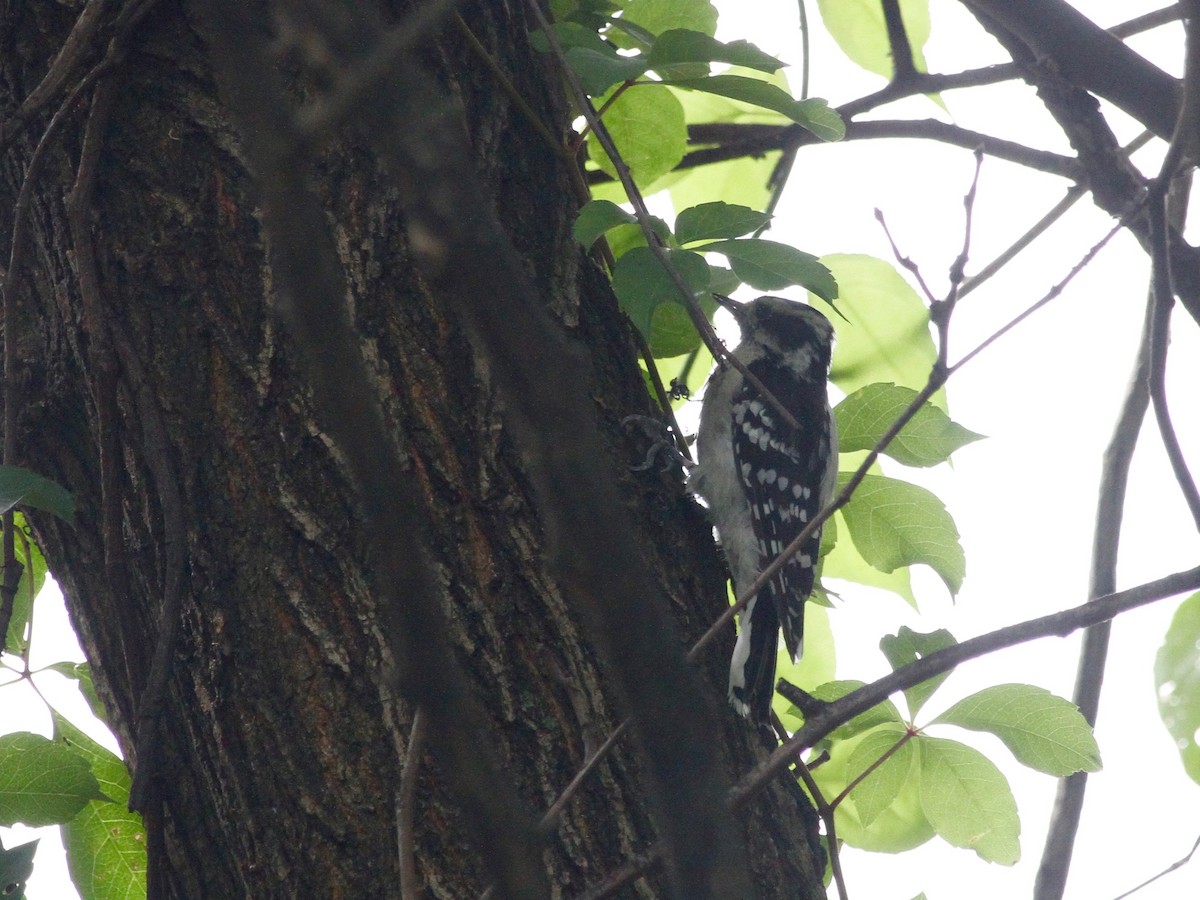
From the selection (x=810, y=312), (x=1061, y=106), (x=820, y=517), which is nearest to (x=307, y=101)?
(x=820, y=517)

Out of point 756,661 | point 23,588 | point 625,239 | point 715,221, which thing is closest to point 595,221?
point 715,221

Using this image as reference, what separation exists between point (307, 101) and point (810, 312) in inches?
109

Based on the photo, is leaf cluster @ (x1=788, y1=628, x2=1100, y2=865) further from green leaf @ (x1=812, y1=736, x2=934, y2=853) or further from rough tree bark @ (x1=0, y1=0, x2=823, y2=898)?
rough tree bark @ (x1=0, y1=0, x2=823, y2=898)

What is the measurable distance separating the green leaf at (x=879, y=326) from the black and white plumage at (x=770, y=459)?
232 mm

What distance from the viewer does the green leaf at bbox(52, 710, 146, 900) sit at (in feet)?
5.82

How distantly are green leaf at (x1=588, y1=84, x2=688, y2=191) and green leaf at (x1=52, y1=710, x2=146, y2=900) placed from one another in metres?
1.56

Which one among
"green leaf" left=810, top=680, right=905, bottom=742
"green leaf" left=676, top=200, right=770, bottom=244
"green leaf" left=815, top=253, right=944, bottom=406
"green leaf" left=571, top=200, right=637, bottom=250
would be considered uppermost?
"green leaf" left=815, top=253, right=944, bottom=406

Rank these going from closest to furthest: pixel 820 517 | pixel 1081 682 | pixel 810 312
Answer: pixel 820 517
pixel 1081 682
pixel 810 312

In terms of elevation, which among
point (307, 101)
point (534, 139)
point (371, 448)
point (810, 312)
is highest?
point (810, 312)

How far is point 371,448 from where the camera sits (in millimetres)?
596

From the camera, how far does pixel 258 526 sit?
160 centimetres

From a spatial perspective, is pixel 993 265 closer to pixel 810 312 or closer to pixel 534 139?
pixel 534 139

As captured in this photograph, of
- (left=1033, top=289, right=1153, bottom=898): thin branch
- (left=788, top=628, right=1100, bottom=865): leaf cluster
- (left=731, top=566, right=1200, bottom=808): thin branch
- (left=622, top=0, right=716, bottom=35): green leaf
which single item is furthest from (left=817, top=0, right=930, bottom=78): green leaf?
(left=731, top=566, right=1200, bottom=808): thin branch

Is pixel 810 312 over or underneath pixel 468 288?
over
